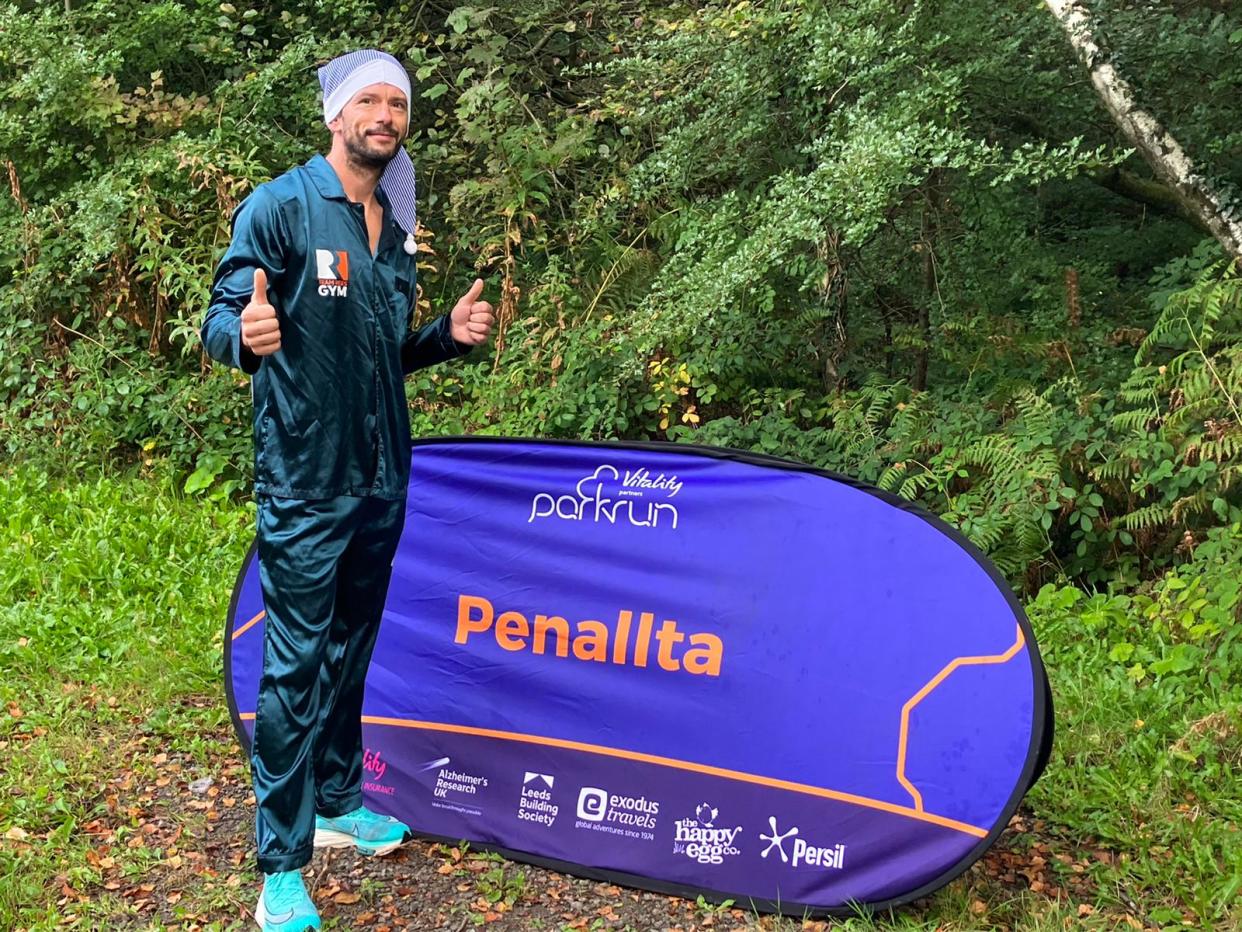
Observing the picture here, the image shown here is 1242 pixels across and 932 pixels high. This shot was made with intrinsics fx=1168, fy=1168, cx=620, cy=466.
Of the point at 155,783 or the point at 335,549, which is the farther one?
the point at 155,783

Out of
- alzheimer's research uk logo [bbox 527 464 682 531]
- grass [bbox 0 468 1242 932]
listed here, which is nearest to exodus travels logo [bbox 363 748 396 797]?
grass [bbox 0 468 1242 932]

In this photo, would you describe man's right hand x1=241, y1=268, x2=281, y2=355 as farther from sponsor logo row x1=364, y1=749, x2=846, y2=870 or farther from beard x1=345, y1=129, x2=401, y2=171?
sponsor logo row x1=364, y1=749, x2=846, y2=870

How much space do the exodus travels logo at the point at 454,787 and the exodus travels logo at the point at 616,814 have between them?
33 centimetres

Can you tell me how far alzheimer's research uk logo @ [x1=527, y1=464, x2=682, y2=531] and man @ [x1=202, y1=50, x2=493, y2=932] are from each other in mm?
615

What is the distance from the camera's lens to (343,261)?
2.79 meters

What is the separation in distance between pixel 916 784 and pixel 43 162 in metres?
6.45

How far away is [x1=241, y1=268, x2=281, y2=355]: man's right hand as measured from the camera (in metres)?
2.53

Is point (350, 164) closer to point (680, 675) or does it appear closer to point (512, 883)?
point (680, 675)

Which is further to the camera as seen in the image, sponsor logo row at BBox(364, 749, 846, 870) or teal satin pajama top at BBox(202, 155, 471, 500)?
sponsor logo row at BBox(364, 749, 846, 870)

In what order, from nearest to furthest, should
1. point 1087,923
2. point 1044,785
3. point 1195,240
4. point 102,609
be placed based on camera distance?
point 1087,923
point 1044,785
point 102,609
point 1195,240

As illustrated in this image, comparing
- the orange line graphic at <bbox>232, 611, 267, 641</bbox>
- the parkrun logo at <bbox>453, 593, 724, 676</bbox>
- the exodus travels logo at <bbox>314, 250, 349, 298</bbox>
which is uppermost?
the exodus travels logo at <bbox>314, 250, 349, 298</bbox>

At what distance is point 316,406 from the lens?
277 centimetres

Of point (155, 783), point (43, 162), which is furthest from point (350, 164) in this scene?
point (43, 162)

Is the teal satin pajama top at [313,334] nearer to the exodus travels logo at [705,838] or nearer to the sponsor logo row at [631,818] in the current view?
the sponsor logo row at [631,818]
